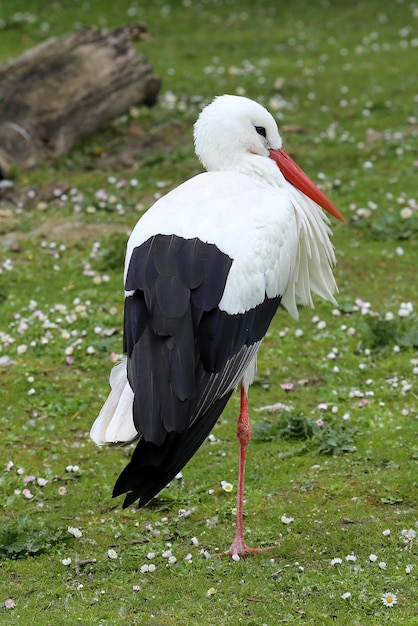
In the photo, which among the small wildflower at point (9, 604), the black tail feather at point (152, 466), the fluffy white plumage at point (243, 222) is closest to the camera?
the black tail feather at point (152, 466)

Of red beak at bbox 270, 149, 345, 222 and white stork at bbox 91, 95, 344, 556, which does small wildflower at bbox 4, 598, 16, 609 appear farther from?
red beak at bbox 270, 149, 345, 222

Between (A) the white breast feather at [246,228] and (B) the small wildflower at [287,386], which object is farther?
(B) the small wildflower at [287,386]

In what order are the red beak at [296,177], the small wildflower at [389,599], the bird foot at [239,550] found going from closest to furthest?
the small wildflower at [389,599], the bird foot at [239,550], the red beak at [296,177]

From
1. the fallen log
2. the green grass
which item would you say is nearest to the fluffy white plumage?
the green grass

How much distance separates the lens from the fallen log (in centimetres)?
1092

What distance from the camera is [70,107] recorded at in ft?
36.7

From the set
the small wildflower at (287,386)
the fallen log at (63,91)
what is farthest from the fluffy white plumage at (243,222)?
the fallen log at (63,91)

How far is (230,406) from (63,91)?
17.9 feet

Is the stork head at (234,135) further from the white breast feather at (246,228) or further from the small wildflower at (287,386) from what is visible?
the small wildflower at (287,386)

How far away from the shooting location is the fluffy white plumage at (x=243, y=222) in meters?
5.03

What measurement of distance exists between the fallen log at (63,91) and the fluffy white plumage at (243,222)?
5300 millimetres

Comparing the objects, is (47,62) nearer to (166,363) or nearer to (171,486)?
(171,486)

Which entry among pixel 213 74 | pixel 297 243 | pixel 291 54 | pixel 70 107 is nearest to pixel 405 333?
pixel 297 243

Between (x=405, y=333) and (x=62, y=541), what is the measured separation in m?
3.28
